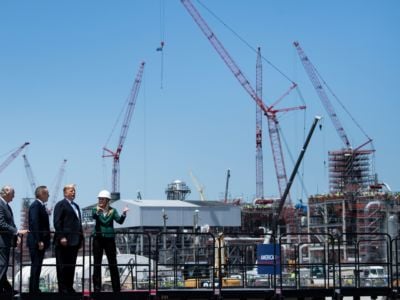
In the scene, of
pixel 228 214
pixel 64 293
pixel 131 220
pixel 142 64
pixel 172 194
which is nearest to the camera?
pixel 64 293

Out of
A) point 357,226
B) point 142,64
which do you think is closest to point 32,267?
point 357,226

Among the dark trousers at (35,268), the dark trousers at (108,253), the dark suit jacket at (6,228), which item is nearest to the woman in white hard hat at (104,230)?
the dark trousers at (108,253)

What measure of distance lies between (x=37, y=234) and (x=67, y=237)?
2.20ft

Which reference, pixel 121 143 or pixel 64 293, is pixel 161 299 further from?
pixel 121 143

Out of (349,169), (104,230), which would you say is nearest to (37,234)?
(104,230)

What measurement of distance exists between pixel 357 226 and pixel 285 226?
23.6 metres

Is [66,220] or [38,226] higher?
[66,220]

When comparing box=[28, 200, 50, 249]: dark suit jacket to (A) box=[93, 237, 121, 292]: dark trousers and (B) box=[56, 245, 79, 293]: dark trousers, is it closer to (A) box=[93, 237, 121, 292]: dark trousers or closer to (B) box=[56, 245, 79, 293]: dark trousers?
(B) box=[56, 245, 79, 293]: dark trousers

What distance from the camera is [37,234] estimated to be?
15.6m

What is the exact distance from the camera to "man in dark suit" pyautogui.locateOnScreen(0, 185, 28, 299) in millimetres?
15273

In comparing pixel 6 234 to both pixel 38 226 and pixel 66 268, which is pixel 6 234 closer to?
pixel 38 226

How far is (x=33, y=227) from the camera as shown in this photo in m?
15.7

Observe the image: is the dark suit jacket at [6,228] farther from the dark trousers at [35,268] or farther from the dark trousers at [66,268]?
the dark trousers at [66,268]

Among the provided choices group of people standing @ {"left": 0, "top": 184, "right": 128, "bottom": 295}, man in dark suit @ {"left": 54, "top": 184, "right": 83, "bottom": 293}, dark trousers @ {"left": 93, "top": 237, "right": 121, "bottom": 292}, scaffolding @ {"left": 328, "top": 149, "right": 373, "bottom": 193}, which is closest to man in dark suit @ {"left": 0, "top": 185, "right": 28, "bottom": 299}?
group of people standing @ {"left": 0, "top": 184, "right": 128, "bottom": 295}
